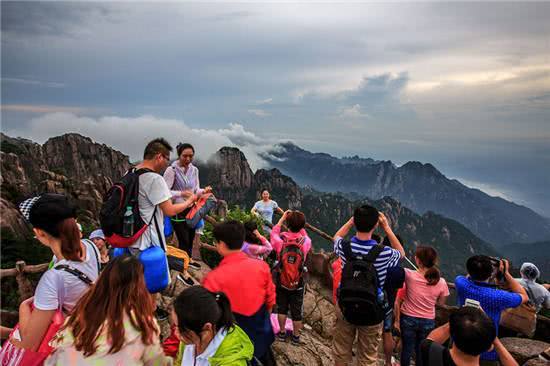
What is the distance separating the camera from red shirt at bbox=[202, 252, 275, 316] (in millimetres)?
3062

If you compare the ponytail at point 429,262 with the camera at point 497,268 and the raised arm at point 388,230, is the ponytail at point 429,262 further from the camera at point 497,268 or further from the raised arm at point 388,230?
the camera at point 497,268

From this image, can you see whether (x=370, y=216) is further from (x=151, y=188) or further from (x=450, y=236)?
(x=450, y=236)

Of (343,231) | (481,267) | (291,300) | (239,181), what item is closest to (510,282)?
(481,267)

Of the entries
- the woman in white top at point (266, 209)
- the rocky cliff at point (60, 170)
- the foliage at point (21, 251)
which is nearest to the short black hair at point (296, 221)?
the woman in white top at point (266, 209)

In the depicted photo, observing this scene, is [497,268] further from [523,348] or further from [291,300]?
[291,300]

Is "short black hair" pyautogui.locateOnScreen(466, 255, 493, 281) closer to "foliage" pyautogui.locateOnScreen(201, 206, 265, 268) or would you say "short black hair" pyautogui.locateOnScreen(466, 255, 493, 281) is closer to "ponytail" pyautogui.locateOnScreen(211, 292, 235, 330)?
"ponytail" pyautogui.locateOnScreen(211, 292, 235, 330)

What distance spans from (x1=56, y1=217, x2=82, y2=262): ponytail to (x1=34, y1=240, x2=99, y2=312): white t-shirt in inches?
2.1

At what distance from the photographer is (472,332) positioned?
253cm

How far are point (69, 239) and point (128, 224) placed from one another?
0.86 m

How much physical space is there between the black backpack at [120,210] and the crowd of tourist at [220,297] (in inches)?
0.6

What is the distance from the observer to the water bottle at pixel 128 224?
11.8ft

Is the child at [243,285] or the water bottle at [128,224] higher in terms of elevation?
the water bottle at [128,224]

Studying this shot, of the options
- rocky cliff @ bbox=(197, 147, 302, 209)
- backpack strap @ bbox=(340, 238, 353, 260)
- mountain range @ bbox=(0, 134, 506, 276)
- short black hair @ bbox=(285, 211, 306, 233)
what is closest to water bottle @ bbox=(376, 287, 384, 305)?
backpack strap @ bbox=(340, 238, 353, 260)

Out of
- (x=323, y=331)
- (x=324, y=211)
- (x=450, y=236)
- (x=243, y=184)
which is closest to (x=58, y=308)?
(x=323, y=331)
